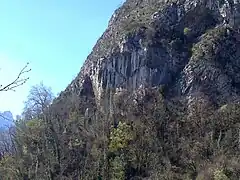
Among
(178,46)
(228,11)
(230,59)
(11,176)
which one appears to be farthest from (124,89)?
(11,176)

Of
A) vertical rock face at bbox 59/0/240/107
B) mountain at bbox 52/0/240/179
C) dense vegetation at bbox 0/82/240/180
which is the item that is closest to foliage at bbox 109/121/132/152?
dense vegetation at bbox 0/82/240/180

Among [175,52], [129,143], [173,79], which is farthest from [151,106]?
[175,52]

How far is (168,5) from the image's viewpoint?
61.6 metres

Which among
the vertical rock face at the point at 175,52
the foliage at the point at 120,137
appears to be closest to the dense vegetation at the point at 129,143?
the foliage at the point at 120,137

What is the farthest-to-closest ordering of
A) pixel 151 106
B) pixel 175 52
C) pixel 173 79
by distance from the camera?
pixel 175 52, pixel 173 79, pixel 151 106

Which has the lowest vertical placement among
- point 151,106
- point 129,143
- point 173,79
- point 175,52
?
point 129,143

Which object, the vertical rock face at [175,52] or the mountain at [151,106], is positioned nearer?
the mountain at [151,106]

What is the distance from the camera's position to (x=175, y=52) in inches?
2215

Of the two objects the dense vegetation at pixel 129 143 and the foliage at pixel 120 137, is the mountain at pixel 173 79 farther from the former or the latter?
the foliage at pixel 120 137

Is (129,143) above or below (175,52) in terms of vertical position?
below

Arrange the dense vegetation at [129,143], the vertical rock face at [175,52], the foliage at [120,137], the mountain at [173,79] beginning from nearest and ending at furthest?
the dense vegetation at [129,143] → the foliage at [120,137] → the mountain at [173,79] → the vertical rock face at [175,52]

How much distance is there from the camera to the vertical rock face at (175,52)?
171 ft

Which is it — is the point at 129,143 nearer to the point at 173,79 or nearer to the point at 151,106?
the point at 151,106

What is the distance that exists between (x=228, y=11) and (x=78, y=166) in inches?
1165
